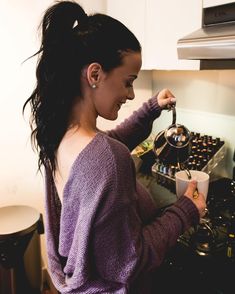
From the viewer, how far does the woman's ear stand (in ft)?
2.26

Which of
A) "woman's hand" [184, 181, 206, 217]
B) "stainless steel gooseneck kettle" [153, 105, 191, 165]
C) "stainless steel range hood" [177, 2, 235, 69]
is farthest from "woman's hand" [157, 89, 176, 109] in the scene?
"woman's hand" [184, 181, 206, 217]

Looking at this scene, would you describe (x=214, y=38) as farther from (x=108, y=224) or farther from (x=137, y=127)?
(x=108, y=224)

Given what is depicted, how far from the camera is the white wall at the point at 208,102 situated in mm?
1429

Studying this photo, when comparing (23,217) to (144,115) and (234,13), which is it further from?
(234,13)

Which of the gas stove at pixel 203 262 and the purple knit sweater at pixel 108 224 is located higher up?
the purple knit sweater at pixel 108 224

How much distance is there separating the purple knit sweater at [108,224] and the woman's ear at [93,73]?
0.12 m

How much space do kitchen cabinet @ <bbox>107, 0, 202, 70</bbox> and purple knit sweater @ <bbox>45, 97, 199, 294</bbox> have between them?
67 cm

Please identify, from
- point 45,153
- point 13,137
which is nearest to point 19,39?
point 13,137

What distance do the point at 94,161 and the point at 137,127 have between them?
0.55m

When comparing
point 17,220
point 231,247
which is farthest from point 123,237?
point 17,220

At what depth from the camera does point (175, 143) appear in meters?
1.04

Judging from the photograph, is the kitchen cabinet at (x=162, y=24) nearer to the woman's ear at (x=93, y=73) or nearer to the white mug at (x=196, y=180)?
the white mug at (x=196, y=180)

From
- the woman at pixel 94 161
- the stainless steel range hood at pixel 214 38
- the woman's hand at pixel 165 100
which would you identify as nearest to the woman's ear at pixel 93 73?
the woman at pixel 94 161

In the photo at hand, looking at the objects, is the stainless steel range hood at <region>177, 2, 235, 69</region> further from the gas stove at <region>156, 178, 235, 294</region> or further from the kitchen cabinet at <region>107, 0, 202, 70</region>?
the gas stove at <region>156, 178, 235, 294</region>
